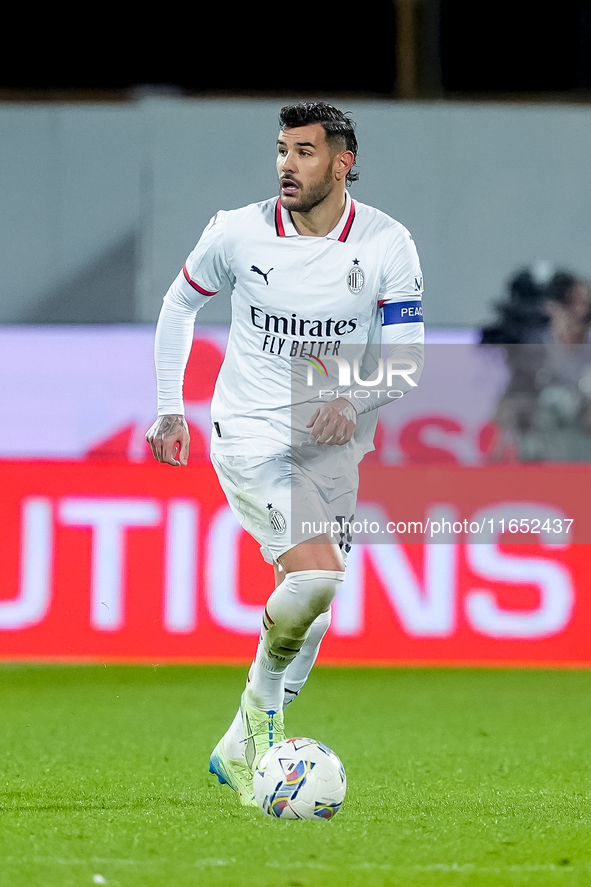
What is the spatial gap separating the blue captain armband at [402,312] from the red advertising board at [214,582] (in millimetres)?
3111

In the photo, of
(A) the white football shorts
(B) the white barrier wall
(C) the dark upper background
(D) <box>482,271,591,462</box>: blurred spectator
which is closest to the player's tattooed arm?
(A) the white football shorts

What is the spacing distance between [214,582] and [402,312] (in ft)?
10.8

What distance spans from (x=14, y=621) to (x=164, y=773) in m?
2.76

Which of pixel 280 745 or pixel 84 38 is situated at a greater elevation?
pixel 84 38

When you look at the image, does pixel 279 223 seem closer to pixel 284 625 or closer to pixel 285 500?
pixel 285 500

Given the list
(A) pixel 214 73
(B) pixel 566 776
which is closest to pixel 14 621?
(B) pixel 566 776

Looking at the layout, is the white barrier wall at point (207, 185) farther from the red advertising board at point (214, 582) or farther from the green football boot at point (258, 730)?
the green football boot at point (258, 730)

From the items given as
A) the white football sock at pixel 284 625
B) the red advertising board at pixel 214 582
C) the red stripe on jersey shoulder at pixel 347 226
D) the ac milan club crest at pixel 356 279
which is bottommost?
the red advertising board at pixel 214 582

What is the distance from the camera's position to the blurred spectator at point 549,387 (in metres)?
8.63

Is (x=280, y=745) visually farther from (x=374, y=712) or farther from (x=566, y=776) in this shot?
(x=374, y=712)

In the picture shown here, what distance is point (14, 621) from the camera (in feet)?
23.3

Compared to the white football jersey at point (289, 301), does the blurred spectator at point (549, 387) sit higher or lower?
lower

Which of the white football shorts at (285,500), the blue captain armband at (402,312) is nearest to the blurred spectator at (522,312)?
the blue captain armband at (402,312)

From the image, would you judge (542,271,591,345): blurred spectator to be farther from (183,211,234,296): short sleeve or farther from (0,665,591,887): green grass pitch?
(183,211,234,296): short sleeve
